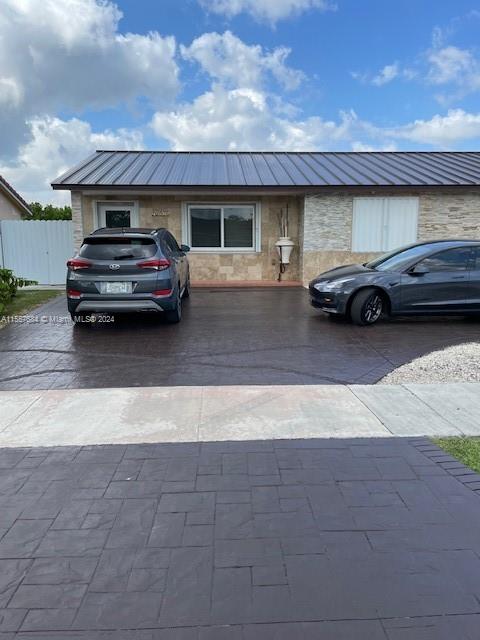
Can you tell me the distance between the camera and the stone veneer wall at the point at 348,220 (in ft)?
47.5

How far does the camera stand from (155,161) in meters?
17.0

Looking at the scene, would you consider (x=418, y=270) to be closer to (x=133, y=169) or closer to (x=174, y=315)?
(x=174, y=315)

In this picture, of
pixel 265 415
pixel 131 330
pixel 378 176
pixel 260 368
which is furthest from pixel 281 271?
pixel 265 415

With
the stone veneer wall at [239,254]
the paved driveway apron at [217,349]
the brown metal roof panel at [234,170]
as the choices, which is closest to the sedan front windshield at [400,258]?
the paved driveway apron at [217,349]

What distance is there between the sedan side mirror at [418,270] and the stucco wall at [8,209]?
1972cm

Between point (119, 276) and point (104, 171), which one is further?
point (104, 171)

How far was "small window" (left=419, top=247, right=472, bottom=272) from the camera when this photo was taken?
9.40 metres

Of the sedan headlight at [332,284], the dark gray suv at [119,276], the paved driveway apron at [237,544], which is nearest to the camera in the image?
the paved driveway apron at [237,544]

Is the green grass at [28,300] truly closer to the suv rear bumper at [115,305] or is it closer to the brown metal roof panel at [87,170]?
the suv rear bumper at [115,305]

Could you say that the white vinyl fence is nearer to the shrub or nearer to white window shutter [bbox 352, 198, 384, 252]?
the shrub

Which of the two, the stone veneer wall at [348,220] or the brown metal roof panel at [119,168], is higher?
the brown metal roof panel at [119,168]

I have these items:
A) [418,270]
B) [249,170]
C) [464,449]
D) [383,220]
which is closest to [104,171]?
[249,170]

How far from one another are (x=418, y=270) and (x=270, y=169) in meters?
8.16

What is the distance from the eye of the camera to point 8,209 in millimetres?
24547
